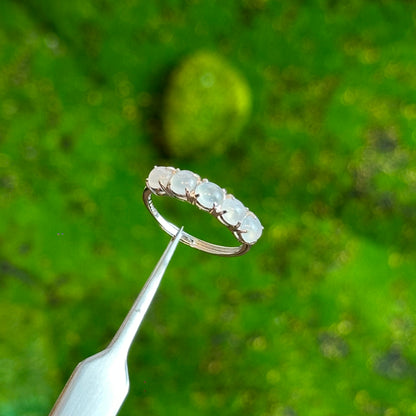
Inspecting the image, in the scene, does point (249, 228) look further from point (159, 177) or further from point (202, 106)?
point (202, 106)

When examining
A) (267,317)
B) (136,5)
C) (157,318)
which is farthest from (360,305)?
(136,5)

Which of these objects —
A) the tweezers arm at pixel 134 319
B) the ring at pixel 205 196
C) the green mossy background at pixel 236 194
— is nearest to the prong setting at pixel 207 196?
the ring at pixel 205 196

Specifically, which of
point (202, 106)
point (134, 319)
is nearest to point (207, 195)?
point (134, 319)

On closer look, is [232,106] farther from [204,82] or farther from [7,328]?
[7,328]

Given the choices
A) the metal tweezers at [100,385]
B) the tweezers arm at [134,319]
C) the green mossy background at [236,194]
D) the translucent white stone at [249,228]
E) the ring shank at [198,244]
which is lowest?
the metal tweezers at [100,385]

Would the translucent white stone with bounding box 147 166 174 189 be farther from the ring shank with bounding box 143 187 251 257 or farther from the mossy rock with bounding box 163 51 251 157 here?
the mossy rock with bounding box 163 51 251 157

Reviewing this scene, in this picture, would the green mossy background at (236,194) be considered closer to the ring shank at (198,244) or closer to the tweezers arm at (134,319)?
the ring shank at (198,244)
